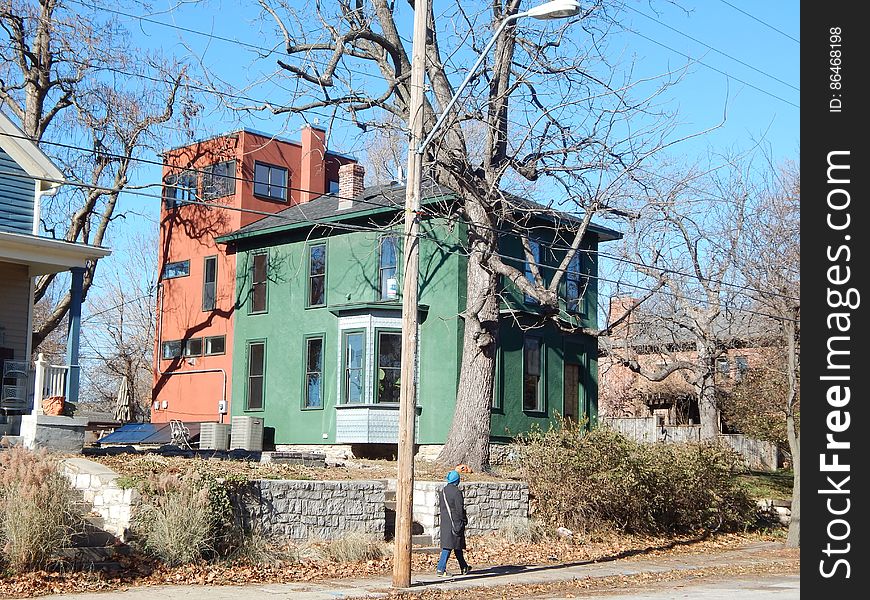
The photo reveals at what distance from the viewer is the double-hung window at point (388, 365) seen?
28.3 metres

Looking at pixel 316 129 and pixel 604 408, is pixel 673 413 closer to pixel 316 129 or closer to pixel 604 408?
pixel 604 408

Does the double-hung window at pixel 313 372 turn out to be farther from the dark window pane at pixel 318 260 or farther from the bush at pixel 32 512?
the bush at pixel 32 512

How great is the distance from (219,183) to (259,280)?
4397 mm

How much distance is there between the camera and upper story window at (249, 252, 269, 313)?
32.5 meters

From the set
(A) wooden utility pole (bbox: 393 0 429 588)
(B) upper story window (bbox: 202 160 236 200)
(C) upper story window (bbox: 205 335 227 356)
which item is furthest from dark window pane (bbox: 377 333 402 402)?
(A) wooden utility pole (bbox: 393 0 429 588)

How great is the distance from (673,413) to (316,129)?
72.6 ft

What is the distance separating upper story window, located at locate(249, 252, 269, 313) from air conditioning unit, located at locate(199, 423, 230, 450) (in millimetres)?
3979

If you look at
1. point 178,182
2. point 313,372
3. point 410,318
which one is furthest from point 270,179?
point 410,318

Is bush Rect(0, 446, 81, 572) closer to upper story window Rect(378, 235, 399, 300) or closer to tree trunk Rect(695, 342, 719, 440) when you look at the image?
upper story window Rect(378, 235, 399, 300)

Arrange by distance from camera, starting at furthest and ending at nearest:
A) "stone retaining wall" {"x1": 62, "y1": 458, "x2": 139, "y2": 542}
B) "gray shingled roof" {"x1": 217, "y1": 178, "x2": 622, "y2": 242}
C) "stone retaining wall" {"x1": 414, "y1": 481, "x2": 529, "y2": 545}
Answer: "gray shingled roof" {"x1": 217, "y1": 178, "x2": 622, "y2": 242}, "stone retaining wall" {"x1": 414, "y1": 481, "x2": 529, "y2": 545}, "stone retaining wall" {"x1": 62, "y1": 458, "x2": 139, "y2": 542}

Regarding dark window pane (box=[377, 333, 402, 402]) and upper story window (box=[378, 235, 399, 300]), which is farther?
upper story window (box=[378, 235, 399, 300])

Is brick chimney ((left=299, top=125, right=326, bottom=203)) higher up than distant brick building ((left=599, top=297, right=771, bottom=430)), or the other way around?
brick chimney ((left=299, top=125, right=326, bottom=203))
